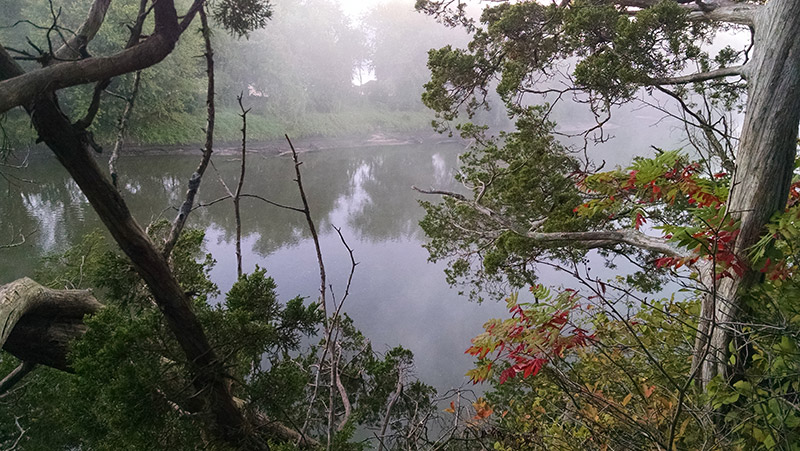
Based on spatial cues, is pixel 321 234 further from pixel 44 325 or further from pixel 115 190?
pixel 115 190

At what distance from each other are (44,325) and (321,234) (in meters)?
7.56

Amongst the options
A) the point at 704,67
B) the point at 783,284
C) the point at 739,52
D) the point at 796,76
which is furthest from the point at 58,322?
the point at 739,52

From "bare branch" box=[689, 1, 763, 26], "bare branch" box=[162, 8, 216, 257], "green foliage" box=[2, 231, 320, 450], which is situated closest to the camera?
"green foliage" box=[2, 231, 320, 450]

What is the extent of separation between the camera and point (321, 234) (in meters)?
9.73

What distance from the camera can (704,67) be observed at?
2.74 meters

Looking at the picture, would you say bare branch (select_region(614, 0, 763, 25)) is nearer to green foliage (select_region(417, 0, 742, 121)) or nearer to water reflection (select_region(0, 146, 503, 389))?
green foliage (select_region(417, 0, 742, 121))

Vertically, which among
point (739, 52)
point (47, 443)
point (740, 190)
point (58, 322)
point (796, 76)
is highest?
point (739, 52)

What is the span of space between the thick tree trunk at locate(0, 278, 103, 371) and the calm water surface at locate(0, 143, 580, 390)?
1.21m

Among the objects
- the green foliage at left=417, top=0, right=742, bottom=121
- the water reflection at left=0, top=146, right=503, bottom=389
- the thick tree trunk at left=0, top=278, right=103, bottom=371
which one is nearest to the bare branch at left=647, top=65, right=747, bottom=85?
the green foliage at left=417, top=0, right=742, bottom=121

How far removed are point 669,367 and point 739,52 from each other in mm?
2283

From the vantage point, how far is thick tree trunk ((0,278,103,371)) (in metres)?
2.09

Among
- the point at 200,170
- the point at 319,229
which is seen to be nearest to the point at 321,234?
the point at 319,229

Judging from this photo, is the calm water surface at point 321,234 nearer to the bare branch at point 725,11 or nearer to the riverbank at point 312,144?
the riverbank at point 312,144

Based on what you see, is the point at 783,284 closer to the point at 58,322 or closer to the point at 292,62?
the point at 58,322
